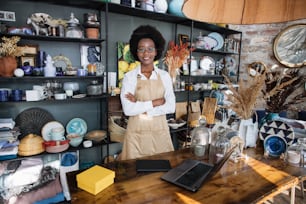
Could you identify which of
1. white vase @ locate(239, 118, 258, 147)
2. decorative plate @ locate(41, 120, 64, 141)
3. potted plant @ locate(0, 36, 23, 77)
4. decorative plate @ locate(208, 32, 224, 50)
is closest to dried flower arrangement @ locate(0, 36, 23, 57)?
potted plant @ locate(0, 36, 23, 77)

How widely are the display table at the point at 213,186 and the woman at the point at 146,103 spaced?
0.65m

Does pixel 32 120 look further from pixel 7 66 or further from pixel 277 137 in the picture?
pixel 277 137

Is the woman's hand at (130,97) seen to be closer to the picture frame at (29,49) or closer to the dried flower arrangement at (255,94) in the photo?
the dried flower arrangement at (255,94)

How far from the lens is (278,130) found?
1.51 m

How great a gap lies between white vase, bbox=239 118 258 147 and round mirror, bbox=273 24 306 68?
2.60 metres

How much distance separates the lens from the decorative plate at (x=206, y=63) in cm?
370

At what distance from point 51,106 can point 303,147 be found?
2.47 m

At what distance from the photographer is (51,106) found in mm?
2457

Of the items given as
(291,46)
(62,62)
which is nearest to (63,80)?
(62,62)

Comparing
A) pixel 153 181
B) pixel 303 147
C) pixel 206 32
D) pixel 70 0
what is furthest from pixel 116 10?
pixel 303 147

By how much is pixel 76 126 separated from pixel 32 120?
0.48 metres

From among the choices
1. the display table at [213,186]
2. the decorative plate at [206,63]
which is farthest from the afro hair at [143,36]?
the decorative plate at [206,63]

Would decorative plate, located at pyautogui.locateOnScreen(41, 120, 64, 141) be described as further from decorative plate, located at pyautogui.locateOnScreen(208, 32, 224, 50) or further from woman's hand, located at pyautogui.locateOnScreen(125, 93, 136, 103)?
decorative plate, located at pyautogui.locateOnScreen(208, 32, 224, 50)

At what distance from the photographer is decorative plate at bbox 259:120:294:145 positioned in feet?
4.79
